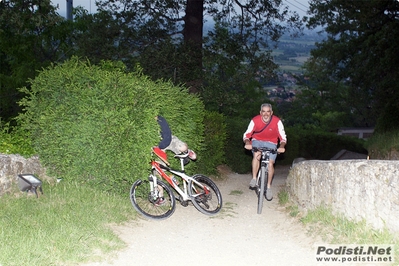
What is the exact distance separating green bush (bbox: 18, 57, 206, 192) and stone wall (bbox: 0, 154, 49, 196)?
179 millimetres

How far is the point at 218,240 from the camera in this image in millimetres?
8414

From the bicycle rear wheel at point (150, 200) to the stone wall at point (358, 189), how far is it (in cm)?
243

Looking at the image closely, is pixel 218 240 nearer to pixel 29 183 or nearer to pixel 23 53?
pixel 29 183

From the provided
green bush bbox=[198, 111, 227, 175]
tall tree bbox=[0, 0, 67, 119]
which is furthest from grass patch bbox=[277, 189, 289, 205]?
tall tree bbox=[0, 0, 67, 119]

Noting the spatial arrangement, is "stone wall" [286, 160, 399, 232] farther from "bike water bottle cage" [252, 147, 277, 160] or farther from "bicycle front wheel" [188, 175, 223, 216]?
"bicycle front wheel" [188, 175, 223, 216]

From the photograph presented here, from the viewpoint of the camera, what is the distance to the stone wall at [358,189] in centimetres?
738

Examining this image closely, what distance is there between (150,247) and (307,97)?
6293cm

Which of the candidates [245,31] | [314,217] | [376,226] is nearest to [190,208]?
[314,217]

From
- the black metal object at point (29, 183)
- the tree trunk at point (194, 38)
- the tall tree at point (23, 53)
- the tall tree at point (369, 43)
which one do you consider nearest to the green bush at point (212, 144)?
the black metal object at point (29, 183)

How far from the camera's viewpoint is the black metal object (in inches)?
362

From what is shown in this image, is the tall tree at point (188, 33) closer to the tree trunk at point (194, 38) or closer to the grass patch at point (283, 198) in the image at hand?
Result: the tree trunk at point (194, 38)

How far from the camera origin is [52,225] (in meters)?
7.88

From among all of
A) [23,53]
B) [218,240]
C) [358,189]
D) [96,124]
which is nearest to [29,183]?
[96,124]

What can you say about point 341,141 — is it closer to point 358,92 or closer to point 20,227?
point 358,92
